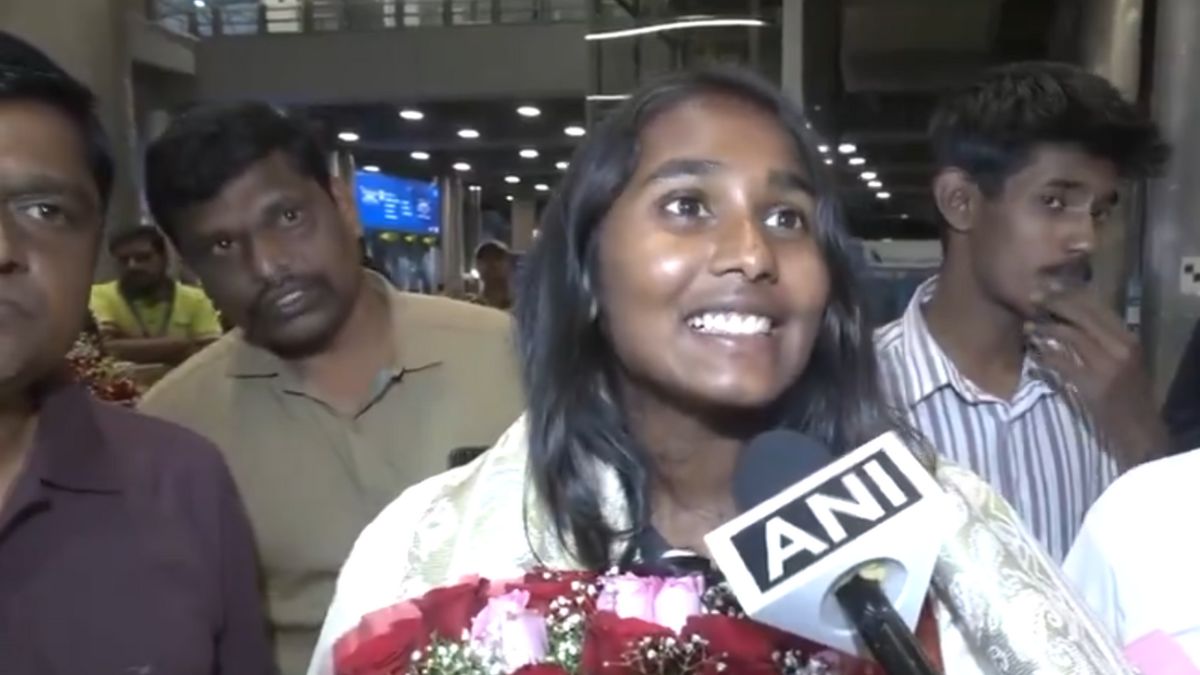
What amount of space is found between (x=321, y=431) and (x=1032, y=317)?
1087 mm

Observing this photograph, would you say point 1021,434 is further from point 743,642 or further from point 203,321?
point 203,321

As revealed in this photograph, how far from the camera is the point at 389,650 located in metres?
1.08

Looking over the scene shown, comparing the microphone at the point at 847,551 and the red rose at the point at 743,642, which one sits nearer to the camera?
the microphone at the point at 847,551

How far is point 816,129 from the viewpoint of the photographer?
1.46 m

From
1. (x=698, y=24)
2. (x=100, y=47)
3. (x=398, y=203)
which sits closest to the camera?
(x=698, y=24)

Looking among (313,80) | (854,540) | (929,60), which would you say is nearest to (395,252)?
(313,80)

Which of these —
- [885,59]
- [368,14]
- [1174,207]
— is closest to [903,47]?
[885,59]

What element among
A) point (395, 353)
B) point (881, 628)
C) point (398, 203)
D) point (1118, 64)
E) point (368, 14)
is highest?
point (368, 14)

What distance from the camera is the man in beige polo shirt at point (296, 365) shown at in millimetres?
2100

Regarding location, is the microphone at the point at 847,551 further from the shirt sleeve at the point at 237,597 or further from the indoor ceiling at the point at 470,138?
the indoor ceiling at the point at 470,138

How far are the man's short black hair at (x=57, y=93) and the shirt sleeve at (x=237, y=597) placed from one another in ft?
1.20

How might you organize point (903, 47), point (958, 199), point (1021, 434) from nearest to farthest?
point (1021, 434) → point (958, 199) → point (903, 47)

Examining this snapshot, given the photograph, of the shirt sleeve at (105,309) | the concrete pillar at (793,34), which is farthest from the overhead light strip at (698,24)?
the shirt sleeve at (105,309)

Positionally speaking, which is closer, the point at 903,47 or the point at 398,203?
the point at 903,47
